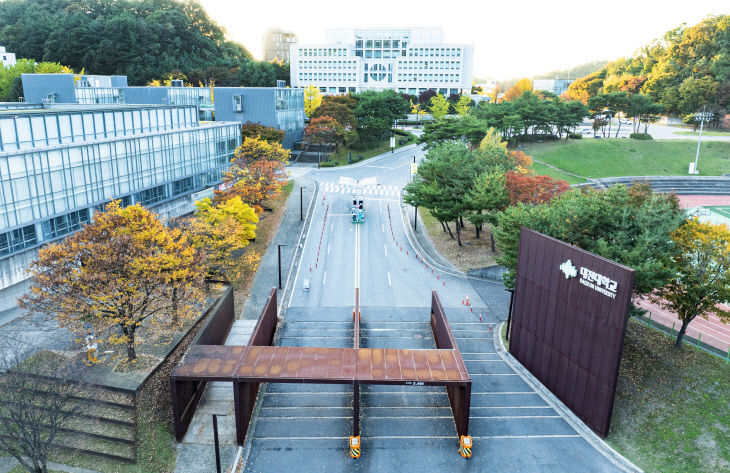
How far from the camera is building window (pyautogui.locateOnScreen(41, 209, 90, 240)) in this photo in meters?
36.8

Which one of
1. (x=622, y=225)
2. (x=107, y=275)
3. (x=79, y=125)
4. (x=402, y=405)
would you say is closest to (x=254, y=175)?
(x=79, y=125)

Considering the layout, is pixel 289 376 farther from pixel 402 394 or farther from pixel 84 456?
pixel 84 456

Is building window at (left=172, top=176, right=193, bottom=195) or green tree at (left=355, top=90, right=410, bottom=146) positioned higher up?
green tree at (left=355, top=90, right=410, bottom=146)

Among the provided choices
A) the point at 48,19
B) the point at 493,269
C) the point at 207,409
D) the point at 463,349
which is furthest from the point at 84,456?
the point at 48,19

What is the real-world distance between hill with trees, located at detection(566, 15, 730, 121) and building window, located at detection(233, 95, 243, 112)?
212ft

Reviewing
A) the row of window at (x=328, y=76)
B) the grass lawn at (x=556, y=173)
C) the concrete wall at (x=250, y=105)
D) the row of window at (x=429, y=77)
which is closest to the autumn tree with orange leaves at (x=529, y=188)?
the grass lawn at (x=556, y=173)

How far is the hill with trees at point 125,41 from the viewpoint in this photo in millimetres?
122000

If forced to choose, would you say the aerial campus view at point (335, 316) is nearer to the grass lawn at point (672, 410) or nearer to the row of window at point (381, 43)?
the grass lawn at point (672, 410)

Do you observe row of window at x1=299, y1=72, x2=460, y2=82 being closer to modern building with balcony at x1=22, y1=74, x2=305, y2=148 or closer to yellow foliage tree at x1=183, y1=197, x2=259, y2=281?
modern building with balcony at x1=22, y1=74, x2=305, y2=148

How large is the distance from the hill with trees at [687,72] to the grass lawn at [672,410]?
258 feet

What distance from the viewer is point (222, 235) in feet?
119

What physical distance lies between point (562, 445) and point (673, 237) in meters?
13.8

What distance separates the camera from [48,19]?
414ft

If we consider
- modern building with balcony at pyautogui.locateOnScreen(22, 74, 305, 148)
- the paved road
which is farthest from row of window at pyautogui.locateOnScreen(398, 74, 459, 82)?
the paved road
